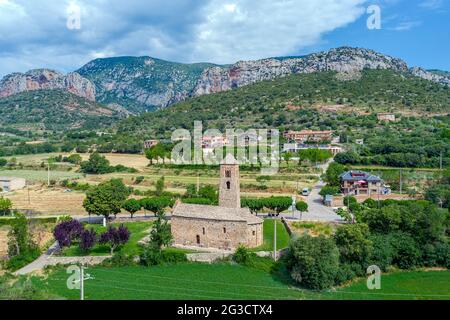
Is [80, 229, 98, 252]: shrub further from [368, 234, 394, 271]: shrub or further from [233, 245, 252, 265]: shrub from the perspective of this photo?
[368, 234, 394, 271]: shrub

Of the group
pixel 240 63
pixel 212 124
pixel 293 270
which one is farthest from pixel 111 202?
pixel 240 63

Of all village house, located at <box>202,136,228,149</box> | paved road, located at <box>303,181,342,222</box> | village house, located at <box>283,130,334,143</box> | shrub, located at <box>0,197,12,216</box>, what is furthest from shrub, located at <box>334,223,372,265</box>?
village house, located at <box>283,130,334,143</box>

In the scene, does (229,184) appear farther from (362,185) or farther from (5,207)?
(5,207)

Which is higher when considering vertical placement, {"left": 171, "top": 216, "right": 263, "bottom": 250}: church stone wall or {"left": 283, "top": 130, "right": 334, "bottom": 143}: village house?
{"left": 283, "top": 130, "right": 334, "bottom": 143}: village house

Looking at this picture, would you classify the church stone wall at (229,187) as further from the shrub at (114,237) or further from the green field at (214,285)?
the shrub at (114,237)

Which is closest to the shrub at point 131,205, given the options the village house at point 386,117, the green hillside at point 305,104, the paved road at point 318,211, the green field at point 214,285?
the green field at point 214,285
